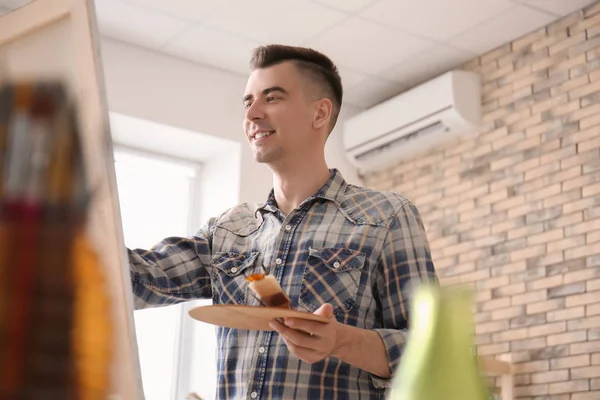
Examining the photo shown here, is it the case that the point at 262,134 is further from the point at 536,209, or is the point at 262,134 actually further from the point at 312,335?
the point at 536,209

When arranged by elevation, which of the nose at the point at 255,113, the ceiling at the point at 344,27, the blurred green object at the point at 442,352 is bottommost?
the blurred green object at the point at 442,352

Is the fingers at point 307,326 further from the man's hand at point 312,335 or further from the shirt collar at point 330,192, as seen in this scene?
the shirt collar at point 330,192

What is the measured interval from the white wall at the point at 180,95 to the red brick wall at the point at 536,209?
3.58ft

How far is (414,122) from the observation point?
4590 millimetres

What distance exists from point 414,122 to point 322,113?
2.51m

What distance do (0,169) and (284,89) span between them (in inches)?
66.3

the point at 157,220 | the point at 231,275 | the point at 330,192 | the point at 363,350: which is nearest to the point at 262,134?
the point at 330,192

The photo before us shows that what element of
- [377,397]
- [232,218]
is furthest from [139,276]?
[377,397]

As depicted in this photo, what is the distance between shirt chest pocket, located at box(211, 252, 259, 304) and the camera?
1770 millimetres

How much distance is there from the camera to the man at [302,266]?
1.64m

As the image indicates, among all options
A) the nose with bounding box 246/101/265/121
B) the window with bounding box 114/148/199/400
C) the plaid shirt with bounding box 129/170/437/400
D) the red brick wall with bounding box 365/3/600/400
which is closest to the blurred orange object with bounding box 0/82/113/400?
the plaid shirt with bounding box 129/170/437/400

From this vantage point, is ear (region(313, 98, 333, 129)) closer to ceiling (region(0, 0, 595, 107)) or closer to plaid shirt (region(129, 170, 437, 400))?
plaid shirt (region(129, 170, 437, 400))

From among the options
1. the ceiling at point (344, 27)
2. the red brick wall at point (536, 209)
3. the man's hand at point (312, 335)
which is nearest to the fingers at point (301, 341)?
the man's hand at point (312, 335)

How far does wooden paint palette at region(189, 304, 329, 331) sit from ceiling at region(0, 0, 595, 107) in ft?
9.29
